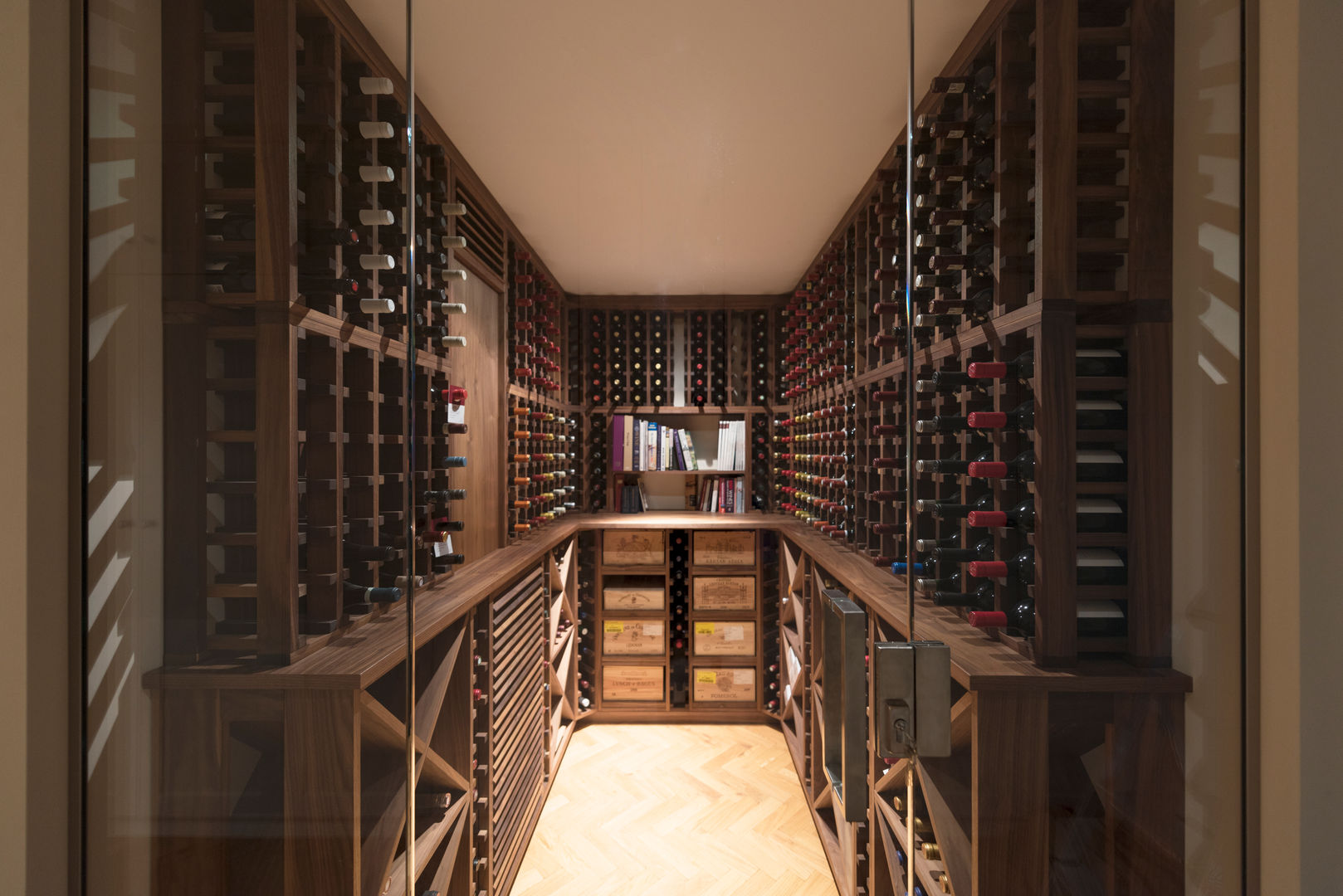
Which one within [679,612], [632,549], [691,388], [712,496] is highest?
[691,388]

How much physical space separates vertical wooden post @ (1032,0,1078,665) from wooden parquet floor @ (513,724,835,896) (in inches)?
34.5

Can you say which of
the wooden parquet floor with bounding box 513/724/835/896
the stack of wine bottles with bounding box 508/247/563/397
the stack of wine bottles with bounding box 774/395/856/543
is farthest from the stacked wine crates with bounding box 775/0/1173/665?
the stack of wine bottles with bounding box 774/395/856/543

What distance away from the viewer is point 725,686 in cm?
274

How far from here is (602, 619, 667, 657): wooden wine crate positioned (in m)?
2.77

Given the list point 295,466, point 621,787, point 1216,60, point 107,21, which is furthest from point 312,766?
point 1216,60

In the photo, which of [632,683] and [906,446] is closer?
[906,446]

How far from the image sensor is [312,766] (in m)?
0.69

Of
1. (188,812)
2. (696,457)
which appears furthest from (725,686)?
(188,812)

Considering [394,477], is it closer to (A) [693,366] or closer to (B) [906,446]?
(B) [906,446]

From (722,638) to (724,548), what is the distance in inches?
17.4

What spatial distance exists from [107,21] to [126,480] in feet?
1.85

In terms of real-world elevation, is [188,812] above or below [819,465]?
below

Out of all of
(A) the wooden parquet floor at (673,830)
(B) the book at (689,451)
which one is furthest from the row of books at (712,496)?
(A) the wooden parquet floor at (673,830)
